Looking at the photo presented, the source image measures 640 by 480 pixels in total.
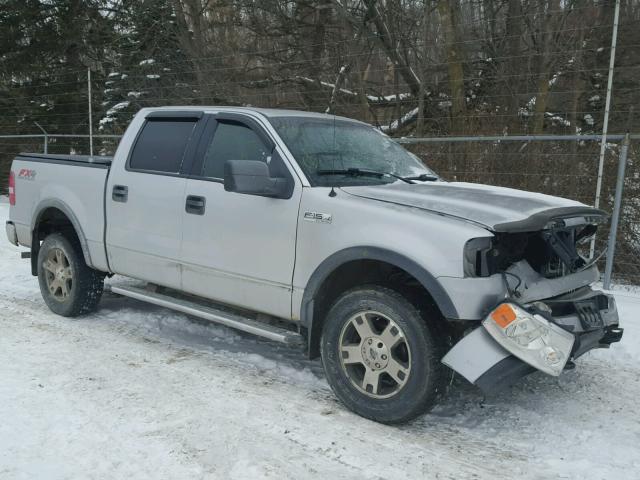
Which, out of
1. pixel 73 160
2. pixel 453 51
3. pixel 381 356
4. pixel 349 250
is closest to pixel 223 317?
pixel 349 250

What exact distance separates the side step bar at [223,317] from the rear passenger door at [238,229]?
0.12m

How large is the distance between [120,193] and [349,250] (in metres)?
2.42

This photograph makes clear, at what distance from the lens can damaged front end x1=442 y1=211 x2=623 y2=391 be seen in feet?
10.6

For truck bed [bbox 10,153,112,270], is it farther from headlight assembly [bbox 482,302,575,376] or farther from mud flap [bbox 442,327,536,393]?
headlight assembly [bbox 482,302,575,376]

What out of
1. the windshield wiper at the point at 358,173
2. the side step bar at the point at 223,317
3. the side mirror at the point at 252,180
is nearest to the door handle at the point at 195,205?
the side mirror at the point at 252,180

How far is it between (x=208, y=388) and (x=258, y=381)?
367 mm

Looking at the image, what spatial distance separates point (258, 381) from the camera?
432cm

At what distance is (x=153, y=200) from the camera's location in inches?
193

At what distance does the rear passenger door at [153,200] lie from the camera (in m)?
4.81

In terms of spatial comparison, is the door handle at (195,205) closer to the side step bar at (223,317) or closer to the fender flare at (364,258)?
the side step bar at (223,317)

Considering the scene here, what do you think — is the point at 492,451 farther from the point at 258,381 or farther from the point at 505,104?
the point at 505,104

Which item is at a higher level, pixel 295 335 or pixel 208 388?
pixel 295 335

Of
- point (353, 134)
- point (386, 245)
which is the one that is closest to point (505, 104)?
point (353, 134)

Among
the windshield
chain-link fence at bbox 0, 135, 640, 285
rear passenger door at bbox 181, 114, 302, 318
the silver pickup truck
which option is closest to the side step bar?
the silver pickup truck
